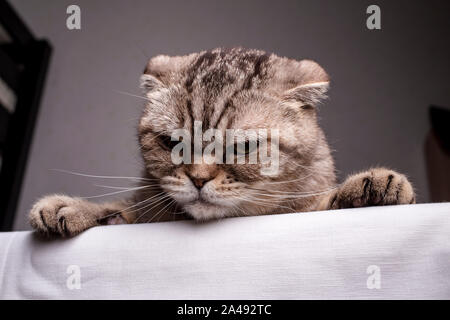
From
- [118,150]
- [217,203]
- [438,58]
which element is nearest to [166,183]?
[217,203]

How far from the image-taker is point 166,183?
894 millimetres

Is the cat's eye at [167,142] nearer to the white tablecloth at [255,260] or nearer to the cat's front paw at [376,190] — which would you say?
the white tablecloth at [255,260]

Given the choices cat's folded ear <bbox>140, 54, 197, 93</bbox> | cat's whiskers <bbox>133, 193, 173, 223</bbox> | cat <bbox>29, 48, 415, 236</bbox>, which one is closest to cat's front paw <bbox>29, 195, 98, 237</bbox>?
cat <bbox>29, 48, 415, 236</bbox>

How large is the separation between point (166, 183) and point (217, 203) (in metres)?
0.13

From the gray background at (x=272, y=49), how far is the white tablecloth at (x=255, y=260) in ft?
3.93

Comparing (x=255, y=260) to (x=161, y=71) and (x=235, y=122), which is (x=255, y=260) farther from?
(x=161, y=71)

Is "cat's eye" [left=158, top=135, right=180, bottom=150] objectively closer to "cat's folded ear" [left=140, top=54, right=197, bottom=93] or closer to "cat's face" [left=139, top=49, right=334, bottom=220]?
"cat's face" [left=139, top=49, right=334, bottom=220]

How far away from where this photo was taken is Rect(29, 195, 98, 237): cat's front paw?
84 cm

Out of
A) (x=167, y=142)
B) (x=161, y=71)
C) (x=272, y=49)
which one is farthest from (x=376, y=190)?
(x=272, y=49)

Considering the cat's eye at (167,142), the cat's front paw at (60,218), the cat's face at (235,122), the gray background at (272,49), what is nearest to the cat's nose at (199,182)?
the cat's face at (235,122)

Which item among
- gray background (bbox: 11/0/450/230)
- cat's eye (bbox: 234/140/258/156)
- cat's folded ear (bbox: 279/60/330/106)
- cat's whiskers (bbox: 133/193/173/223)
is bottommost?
cat's whiskers (bbox: 133/193/173/223)

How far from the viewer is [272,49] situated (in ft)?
6.23

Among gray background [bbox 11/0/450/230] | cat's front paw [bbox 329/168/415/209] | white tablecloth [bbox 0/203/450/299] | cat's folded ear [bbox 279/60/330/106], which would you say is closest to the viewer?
white tablecloth [bbox 0/203/450/299]
